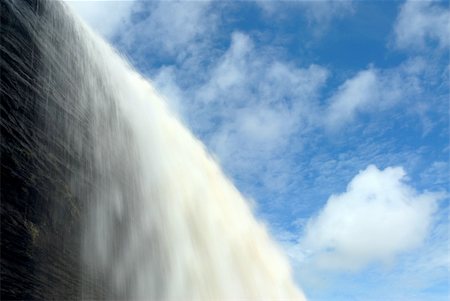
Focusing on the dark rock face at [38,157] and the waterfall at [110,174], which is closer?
the dark rock face at [38,157]

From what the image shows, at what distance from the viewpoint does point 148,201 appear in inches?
247

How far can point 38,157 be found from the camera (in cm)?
423

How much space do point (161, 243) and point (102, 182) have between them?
133 centimetres

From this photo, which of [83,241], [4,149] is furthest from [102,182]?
[4,149]

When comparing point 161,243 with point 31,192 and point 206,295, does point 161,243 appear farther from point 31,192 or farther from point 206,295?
point 31,192

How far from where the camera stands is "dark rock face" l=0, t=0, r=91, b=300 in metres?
3.82

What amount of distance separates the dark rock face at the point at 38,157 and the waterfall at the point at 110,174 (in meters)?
0.01

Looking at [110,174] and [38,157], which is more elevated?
[110,174]

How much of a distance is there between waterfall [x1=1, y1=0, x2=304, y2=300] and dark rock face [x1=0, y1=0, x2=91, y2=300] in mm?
14

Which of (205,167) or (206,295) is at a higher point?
(205,167)

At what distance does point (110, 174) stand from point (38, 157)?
A: 135cm

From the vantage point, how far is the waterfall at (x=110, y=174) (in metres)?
4.31

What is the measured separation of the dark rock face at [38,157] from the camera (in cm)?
382

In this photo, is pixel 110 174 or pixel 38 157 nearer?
pixel 38 157
